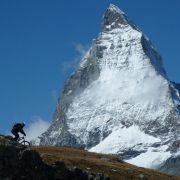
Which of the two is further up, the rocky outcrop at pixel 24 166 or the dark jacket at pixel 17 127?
the dark jacket at pixel 17 127

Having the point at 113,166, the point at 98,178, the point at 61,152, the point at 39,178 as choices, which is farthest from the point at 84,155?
the point at 39,178

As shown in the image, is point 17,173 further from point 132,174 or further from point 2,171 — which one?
point 132,174

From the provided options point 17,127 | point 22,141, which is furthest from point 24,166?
point 17,127

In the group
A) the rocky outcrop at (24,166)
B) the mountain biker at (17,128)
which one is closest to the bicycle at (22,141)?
the mountain biker at (17,128)

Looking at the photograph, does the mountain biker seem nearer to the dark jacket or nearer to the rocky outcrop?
the dark jacket

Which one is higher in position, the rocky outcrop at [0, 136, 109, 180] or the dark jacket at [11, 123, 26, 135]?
the dark jacket at [11, 123, 26, 135]

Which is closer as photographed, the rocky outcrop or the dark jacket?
the rocky outcrop

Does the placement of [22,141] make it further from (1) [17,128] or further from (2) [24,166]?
(2) [24,166]

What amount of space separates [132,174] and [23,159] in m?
23.4

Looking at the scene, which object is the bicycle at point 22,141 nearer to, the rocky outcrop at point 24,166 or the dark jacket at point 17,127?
the dark jacket at point 17,127

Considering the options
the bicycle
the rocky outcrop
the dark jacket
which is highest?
the dark jacket

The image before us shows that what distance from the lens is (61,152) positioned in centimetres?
9119

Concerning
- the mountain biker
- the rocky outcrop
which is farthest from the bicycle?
the rocky outcrop

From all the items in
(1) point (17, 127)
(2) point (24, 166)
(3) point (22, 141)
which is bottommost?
(2) point (24, 166)
